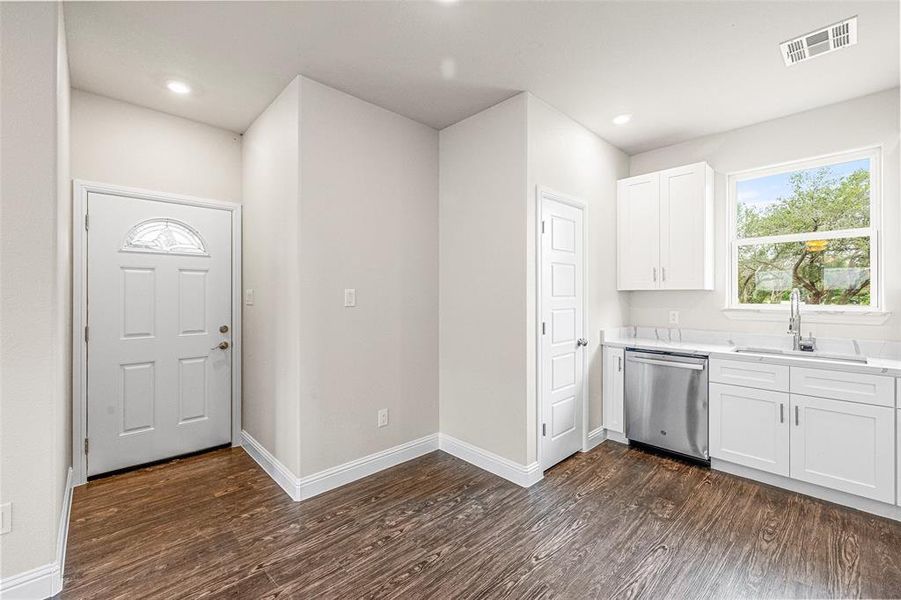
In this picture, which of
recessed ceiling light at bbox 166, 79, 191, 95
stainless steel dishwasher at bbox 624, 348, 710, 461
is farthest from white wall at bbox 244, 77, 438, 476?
stainless steel dishwasher at bbox 624, 348, 710, 461

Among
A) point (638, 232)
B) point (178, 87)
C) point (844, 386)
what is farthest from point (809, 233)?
point (178, 87)

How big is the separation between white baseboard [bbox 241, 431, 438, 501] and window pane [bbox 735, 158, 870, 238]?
336cm

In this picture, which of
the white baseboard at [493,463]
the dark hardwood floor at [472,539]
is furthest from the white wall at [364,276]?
the dark hardwood floor at [472,539]

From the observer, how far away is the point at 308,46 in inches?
90.7

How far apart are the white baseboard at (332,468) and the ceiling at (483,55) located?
2.61 meters

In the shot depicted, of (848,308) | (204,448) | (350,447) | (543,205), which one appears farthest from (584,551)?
(204,448)

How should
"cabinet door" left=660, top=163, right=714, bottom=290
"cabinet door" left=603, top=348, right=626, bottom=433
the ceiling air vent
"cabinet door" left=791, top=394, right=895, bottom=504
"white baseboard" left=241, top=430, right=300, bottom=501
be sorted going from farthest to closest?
"cabinet door" left=603, top=348, right=626, bottom=433
"cabinet door" left=660, top=163, right=714, bottom=290
"white baseboard" left=241, top=430, right=300, bottom=501
"cabinet door" left=791, top=394, right=895, bottom=504
the ceiling air vent

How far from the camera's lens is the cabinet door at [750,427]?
2.74m

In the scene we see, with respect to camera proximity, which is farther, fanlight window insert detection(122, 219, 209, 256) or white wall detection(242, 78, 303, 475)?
fanlight window insert detection(122, 219, 209, 256)

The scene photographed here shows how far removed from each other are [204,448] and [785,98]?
5239 mm

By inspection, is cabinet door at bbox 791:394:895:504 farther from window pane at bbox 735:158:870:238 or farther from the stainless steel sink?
window pane at bbox 735:158:870:238

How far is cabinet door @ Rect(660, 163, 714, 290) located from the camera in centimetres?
342

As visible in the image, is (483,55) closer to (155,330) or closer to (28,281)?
(28,281)

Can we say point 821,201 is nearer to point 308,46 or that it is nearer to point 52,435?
point 308,46
